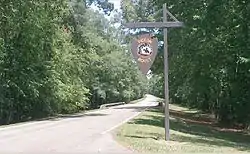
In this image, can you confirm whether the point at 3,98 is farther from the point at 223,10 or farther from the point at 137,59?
the point at 137,59

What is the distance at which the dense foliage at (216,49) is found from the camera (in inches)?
1103

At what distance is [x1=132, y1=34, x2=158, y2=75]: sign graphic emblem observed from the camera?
65.7 ft

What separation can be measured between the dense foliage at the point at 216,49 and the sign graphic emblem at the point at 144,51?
27.8 feet

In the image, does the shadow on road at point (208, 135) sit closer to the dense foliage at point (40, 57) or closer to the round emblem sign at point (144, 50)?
the round emblem sign at point (144, 50)

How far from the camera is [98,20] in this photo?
271ft

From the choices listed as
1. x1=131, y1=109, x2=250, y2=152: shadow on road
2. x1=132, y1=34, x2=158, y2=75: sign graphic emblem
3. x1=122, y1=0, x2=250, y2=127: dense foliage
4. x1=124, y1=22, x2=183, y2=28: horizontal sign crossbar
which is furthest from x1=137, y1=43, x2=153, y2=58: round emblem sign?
x1=122, y1=0, x2=250, y2=127: dense foliage

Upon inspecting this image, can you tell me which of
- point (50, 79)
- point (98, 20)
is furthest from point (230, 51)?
point (98, 20)

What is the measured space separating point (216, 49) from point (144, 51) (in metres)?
12.3

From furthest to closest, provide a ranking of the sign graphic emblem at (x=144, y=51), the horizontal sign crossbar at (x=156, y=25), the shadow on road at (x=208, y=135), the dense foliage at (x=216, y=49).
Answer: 1. the dense foliage at (x=216, y=49)
2. the shadow on road at (x=208, y=135)
3. the sign graphic emblem at (x=144, y=51)
4. the horizontal sign crossbar at (x=156, y=25)

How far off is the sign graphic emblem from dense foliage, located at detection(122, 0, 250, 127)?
846cm

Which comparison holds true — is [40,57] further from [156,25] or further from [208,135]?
[156,25]

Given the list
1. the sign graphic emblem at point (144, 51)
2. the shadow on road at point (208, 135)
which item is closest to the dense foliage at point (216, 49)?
the shadow on road at point (208, 135)

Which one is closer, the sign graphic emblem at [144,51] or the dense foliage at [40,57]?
the sign graphic emblem at [144,51]

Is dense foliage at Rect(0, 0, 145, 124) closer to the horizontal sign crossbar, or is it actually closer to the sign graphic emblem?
the horizontal sign crossbar
